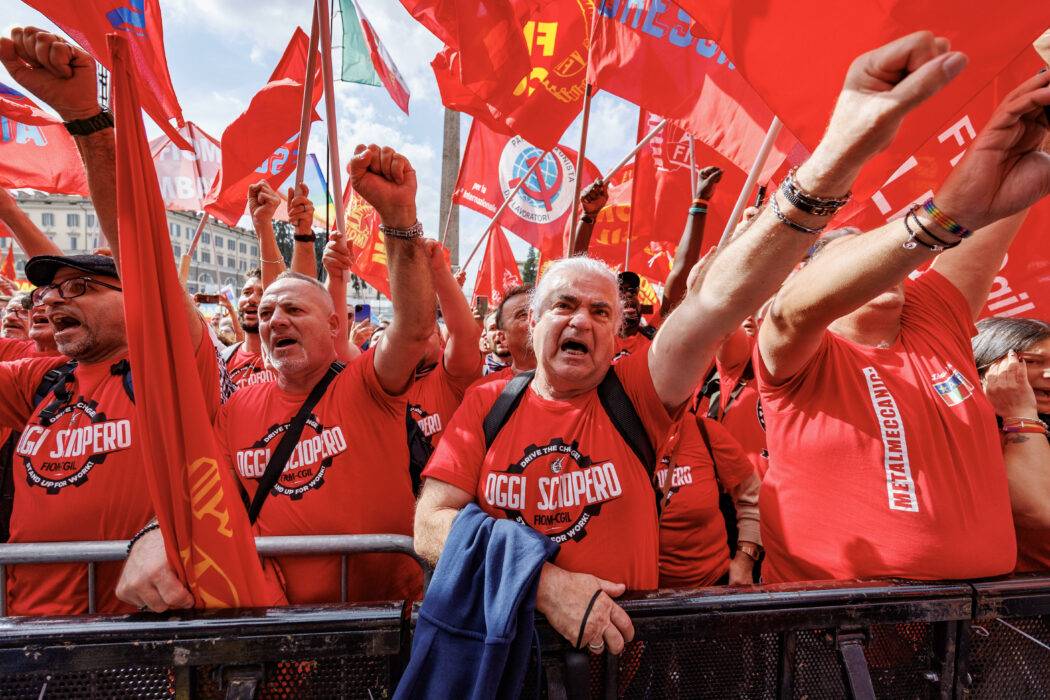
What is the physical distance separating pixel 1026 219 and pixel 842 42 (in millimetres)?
1884

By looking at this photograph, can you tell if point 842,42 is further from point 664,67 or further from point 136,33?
point 136,33

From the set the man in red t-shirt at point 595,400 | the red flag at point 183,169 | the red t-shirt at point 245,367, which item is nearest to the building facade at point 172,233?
the red flag at point 183,169

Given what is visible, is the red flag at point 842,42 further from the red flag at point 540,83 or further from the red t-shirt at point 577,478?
the red flag at point 540,83

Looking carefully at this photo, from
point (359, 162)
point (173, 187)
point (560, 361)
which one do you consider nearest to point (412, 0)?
point (359, 162)

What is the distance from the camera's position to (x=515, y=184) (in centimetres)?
685

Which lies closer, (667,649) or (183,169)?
(667,649)

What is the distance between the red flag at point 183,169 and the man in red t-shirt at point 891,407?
288 inches

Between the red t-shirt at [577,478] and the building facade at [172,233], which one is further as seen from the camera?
the building facade at [172,233]

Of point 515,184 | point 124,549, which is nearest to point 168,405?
point 124,549

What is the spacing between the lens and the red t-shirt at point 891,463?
5.20 ft

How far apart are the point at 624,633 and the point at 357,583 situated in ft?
4.16

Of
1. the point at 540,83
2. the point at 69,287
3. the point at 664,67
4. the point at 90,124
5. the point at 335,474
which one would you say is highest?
the point at 540,83

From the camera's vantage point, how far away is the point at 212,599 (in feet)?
4.64

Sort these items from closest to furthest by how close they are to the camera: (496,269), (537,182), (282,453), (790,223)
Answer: (790,223) → (282,453) → (537,182) → (496,269)
